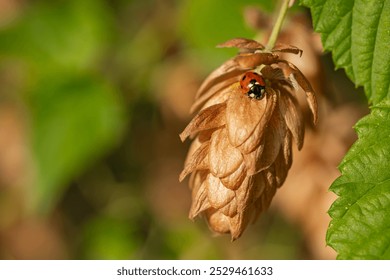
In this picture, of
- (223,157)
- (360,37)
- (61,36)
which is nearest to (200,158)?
(223,157)

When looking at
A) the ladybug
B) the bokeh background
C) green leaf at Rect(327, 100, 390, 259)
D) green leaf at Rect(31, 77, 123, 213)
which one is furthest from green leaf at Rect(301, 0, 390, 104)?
green leaf at Rect(31, 77, 123, 213)

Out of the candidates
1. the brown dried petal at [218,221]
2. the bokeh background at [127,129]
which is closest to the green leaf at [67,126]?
the bokeh background at [127,129]

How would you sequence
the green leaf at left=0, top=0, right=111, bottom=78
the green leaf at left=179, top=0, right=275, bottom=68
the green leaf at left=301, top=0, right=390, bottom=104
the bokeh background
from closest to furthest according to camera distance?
the green leaf at left=301, top=0, right=390, bottom=104
the bokeh background
the green leaf at left=179, top=0, right=275, bottom=68
the green leaf at left=0, top=0, right=111, bottom=78

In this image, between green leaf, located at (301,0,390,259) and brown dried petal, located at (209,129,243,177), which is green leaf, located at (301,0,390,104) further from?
brown dried petal, located at (209,129,243,177)

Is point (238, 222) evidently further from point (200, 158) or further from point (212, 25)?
point (212, 25)
